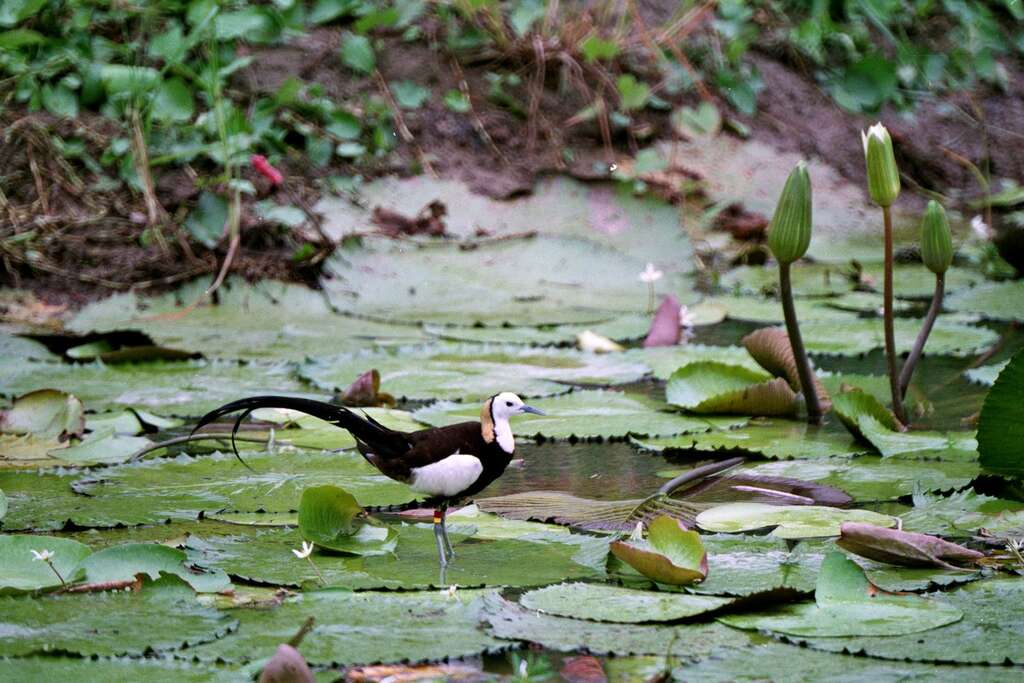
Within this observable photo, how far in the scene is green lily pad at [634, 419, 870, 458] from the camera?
2330 mm

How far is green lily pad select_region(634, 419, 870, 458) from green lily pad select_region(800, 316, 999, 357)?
792 millimetres

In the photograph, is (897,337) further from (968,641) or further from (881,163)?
(968,641)

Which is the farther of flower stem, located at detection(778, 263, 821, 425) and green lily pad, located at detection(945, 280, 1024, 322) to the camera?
green lily pad, located at detection(945, 280, 1024, 322)

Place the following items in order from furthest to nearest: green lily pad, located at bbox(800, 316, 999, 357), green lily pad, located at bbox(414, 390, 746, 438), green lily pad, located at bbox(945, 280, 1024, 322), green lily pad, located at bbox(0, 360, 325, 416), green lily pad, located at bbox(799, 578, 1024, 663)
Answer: green lily pad, located at bbox(945, 280, 1024, 322)
green lily pad, located at bbox(800, 316, 999, 357)
green lily pad, located at bbox(0, 360, 325, 416)
green lily pad, located at bbox(414, 390, 746, 438)
green lily pad, located at bbox(799, 578, 1024, 663)

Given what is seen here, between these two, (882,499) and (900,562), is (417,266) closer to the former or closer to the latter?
(882,499)

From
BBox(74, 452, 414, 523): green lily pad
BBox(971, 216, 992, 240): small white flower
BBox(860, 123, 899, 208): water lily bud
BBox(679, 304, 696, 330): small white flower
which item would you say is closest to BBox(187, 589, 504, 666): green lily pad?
BBox(74, 452, 414, 523): green lily pad

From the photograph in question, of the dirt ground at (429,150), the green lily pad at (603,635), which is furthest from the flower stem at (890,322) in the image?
the dirt ground at (429,150)

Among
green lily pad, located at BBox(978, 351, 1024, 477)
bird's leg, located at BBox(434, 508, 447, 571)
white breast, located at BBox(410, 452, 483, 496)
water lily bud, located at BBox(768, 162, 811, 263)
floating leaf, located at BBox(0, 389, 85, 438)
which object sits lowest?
floating leaf, located at BBox(0, 389, 85, 438)

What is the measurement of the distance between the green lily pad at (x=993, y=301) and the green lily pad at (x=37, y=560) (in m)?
2.74

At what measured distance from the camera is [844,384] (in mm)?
2664

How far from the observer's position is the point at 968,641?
142 cm

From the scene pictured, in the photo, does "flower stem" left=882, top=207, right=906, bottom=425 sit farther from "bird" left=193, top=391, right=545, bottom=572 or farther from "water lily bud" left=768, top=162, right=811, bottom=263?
"bird" left=193, top=391, right=545, bottom=572

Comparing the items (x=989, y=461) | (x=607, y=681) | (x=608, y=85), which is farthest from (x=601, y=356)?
(x=608, y=85)

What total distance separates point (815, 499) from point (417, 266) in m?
2.40
